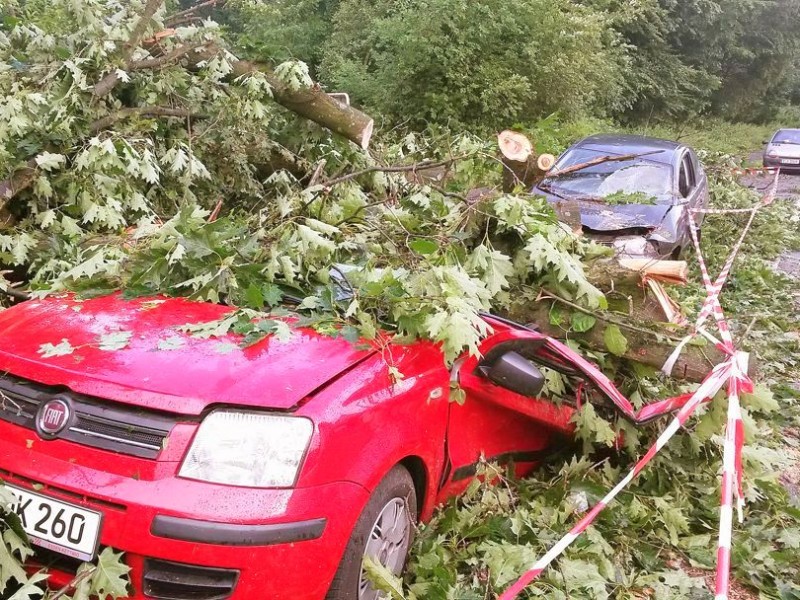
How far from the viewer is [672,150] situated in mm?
8195

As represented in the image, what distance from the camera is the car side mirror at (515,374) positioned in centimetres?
281

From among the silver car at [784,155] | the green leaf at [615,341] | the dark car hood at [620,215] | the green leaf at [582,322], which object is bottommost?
the silver car at [784,155]

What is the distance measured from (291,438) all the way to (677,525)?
2.07 m

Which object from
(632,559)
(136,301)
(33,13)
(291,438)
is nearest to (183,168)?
(136,301)

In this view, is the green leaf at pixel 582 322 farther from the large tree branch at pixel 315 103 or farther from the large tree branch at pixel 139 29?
the large tree branch at pixel 139 29

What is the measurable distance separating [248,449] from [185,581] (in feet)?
1.33

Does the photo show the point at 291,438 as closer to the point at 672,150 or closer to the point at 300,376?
the point at 300,376

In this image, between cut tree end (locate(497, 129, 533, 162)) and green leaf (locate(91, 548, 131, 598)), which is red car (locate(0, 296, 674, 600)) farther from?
cut tree end (locate(497, 129, 533, 162))

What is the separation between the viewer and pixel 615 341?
342 centimetres

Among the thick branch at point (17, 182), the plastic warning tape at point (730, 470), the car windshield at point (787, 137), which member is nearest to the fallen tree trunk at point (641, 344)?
the plastic warning tape at point (730, 470)

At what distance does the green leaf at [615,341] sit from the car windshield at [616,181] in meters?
4.04

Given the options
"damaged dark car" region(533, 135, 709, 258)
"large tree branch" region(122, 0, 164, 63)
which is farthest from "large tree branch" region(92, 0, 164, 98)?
"damaged dark car" region(533, 135, 709, 258)

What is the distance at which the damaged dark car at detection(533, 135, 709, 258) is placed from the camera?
643 cm

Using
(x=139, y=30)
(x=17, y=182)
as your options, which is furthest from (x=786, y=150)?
(x=17, y=182)
